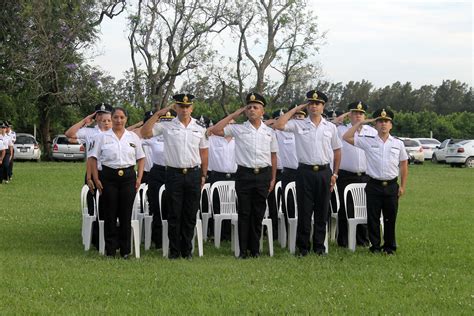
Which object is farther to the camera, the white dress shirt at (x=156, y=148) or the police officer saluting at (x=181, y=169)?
the white dress shirt at (x=156, y=148)

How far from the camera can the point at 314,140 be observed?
9.45 m

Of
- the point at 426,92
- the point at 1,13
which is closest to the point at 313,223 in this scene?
the point at 1,13

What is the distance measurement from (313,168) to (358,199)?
115 centimetres

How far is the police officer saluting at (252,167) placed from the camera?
9320mm

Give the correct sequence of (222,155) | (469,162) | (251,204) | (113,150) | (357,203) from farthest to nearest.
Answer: (469,162) → (222,155) → (357,203) → (251,204) → (113,150)

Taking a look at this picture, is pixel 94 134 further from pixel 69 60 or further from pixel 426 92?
pixel 426 92

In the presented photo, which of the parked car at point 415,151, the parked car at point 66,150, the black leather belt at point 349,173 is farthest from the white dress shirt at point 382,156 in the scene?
the parked car at point 415,151

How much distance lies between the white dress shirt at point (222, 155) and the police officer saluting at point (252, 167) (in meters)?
2.38

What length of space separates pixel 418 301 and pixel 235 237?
3.34 metres

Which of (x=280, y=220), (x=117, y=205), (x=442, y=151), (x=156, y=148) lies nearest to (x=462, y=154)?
(x=442, y=151)

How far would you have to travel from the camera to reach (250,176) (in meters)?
9.32

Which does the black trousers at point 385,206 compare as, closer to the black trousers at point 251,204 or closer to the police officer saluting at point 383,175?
the police officer saluting at point 383,175

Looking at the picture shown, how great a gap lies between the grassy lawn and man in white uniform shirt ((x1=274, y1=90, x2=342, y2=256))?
0.38 meters

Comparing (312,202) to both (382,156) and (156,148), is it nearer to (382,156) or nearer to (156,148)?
(382,156)
